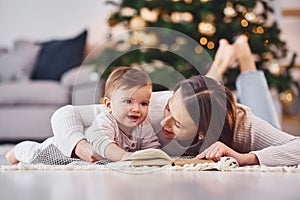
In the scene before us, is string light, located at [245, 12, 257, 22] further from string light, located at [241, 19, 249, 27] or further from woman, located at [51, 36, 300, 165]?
woman, located at [51, 36, 300, 165]

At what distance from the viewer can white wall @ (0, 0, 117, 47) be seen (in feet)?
12.5

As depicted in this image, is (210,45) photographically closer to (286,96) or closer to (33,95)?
(286,96)

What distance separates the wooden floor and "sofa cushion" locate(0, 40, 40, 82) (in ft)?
7.07

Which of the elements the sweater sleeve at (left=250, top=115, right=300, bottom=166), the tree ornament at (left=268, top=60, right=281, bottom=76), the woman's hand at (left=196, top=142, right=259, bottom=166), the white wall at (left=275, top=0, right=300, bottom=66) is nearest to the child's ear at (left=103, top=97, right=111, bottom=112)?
the woman's hand at (left=196, top=142, right=259, bottom=166)

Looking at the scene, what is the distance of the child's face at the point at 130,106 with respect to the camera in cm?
112

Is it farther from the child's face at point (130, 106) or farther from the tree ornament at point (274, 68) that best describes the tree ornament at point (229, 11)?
the child's face at point (130, 106)

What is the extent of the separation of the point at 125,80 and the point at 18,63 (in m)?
2.23

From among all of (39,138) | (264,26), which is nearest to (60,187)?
(264,26)

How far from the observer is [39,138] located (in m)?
2.64

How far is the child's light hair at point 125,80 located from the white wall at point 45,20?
106 inches

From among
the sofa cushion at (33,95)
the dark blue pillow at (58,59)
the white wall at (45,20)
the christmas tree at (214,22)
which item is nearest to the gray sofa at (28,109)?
the sofa cushion at (33,95)

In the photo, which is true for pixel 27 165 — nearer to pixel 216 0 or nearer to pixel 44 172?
pixel 44 172

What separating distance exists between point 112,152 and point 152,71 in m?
0.20

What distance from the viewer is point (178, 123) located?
1151 millimetres
